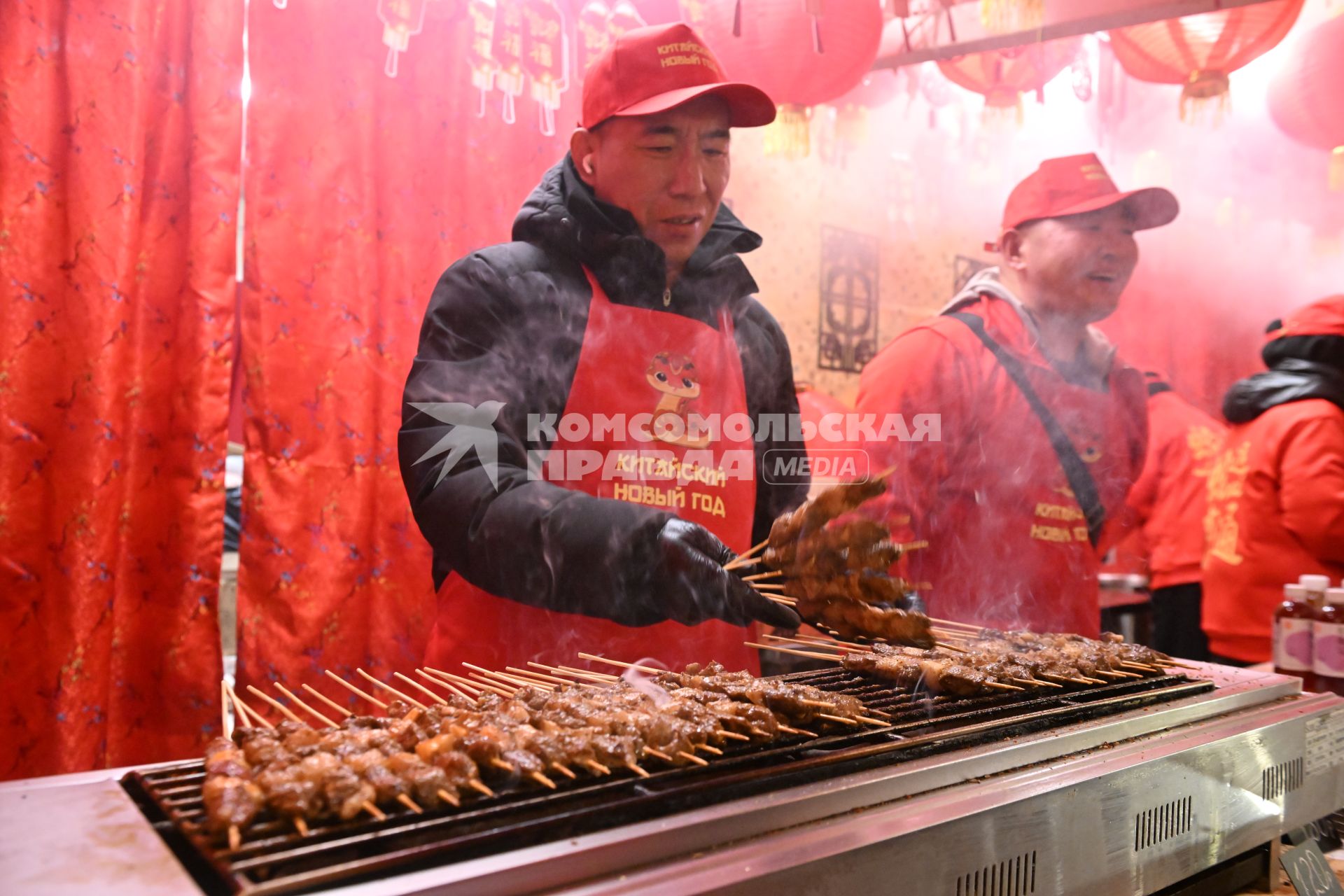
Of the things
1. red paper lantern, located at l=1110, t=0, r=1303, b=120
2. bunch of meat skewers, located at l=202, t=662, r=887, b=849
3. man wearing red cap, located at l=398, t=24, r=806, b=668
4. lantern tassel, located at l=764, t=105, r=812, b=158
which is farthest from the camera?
red paper lantern, located at l=1110, t=0, r=1303, b=120

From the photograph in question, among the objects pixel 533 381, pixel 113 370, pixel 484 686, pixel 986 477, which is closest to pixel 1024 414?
pixel 986 477

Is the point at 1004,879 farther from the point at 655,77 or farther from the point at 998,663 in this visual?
the point at 655,77

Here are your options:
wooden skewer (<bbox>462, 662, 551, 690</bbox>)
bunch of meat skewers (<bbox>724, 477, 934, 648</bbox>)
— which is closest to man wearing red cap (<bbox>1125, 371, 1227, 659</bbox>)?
bunch of meat skewers (<bbox>724, 477, 934, 648</bbox>)

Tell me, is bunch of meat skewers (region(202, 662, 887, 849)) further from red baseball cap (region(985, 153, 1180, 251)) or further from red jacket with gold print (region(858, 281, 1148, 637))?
red baseball cap (region(985, 153, 1180, 251))

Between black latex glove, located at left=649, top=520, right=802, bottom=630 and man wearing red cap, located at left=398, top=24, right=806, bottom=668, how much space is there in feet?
0.66

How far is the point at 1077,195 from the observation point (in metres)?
4.28

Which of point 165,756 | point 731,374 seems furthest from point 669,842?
point 165,756

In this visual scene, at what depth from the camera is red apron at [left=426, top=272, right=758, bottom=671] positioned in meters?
3.08

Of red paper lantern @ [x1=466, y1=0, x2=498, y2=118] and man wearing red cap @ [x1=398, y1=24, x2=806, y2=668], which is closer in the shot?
man wearing red cap @ [x1=398, y1=24, x2=806, y2=668]

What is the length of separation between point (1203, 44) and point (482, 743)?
424cm

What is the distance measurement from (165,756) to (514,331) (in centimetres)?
206

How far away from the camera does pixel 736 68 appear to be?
3598 mm

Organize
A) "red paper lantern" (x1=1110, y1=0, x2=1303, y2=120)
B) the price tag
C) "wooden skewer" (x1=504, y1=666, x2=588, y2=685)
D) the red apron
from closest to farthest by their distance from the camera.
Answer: the price tag
"wooden skewer" (x1=504, y1=666, x2=588, y2=685)
the red apron
"red paper lantern" (x1=1110, y1=0, x2=1303, y2=120)

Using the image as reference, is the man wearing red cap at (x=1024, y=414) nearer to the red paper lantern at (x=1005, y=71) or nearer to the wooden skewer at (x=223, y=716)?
the red paper lantern at (x=1005, y=71)
